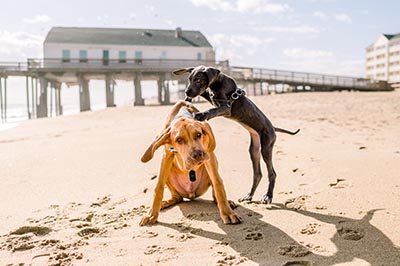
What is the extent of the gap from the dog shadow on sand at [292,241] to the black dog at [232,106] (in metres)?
0.64

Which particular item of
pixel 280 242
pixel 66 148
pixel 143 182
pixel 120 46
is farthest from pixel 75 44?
pixel 280 242

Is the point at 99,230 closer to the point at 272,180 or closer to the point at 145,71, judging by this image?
the point at 272,180

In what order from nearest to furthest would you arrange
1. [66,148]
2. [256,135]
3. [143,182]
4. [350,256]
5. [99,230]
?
[350,256], [99,230], [256,135], [143,182], [66,148]

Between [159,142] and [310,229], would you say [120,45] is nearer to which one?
[159,142]

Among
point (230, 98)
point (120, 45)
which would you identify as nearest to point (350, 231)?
point (230, 98)

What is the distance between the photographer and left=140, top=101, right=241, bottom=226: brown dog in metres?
3.48

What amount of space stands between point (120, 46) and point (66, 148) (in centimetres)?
3432

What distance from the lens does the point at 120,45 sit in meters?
41.9

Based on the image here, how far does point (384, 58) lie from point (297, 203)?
83316 mm

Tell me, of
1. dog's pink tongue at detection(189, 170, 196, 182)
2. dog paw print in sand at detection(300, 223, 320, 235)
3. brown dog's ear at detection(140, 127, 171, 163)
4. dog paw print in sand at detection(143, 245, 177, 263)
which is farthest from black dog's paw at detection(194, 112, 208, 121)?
dog paw print in sand at detection(300, 223, 320, 235)

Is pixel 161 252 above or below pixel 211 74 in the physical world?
below

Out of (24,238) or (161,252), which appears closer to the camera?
(161,252)

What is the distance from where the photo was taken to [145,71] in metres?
36.5

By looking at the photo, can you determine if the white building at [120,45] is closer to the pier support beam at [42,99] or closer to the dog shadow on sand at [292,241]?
the pier support beam at [42,99]
